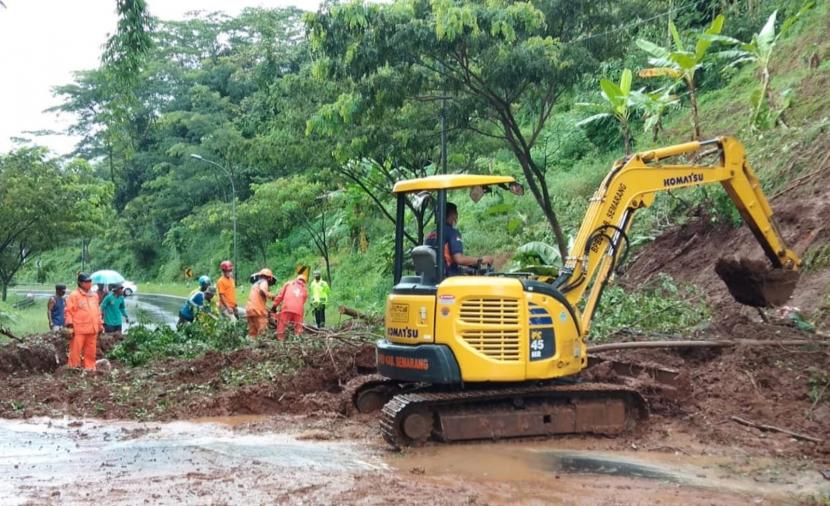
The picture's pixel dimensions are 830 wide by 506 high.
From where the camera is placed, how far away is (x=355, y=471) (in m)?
7.85

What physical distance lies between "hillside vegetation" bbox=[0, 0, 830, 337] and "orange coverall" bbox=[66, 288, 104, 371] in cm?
244

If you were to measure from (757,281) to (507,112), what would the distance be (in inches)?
268

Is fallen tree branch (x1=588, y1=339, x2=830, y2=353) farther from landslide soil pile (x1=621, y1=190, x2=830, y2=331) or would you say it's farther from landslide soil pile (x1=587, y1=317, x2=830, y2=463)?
landslide soil pile (x1=621, y1=190, x2=830, y2=331)

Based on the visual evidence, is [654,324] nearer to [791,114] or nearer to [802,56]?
[791,114]

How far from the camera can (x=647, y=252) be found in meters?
17.5

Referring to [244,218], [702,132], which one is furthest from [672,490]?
[244,218]

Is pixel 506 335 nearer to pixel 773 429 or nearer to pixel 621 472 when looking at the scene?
pixel 621 472

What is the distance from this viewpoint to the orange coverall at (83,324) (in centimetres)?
1324

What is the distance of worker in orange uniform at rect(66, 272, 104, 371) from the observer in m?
13.2

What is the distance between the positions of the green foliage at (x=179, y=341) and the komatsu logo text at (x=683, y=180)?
791 centimetres

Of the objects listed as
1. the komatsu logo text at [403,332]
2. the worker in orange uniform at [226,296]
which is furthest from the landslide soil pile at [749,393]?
the worker in orange uniform at [226,296]

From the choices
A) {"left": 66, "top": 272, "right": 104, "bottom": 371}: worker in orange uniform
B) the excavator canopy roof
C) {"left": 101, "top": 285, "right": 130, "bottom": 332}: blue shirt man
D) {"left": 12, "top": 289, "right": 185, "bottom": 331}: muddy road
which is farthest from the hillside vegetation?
{"left": 12, "top": 289, "right": 185, "bottom": 331}: muddy road

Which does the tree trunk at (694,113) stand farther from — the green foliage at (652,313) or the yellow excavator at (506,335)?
the yellow excavator at (506,335)

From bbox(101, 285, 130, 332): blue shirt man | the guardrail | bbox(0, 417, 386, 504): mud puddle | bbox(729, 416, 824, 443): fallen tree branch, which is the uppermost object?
bbox(101, 285, 130, 332): blue shirt man
